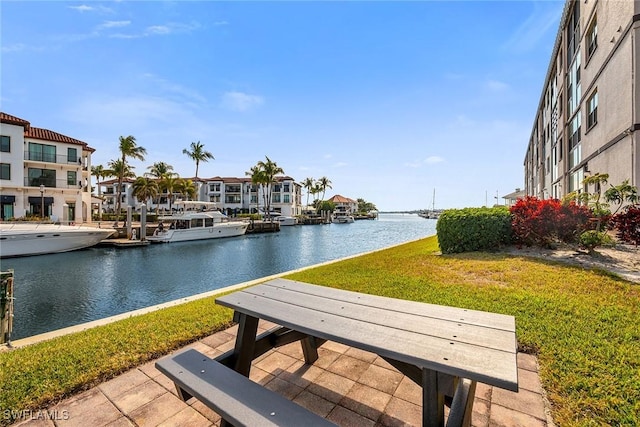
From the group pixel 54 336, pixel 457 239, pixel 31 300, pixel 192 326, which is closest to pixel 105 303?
pixel 31 300

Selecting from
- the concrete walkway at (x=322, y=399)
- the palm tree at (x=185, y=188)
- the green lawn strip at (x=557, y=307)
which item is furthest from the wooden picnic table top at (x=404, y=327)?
the palm tree at (x=185, y=188)

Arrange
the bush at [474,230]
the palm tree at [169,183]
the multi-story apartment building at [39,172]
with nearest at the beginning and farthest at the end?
the bush at [474,230], the multi-story apartment building at [39,172], the palm tree at [169,183]

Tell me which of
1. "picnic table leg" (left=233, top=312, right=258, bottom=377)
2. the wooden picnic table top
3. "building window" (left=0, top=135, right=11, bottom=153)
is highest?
"building window" (left=0, top=135, right=11, bottom=153)

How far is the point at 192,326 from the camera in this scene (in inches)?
154

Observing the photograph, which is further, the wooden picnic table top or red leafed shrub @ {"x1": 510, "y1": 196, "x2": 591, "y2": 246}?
red leafed shrub @ {"x1": 510, "y1": 196, "x2": 591, "y2": 246}

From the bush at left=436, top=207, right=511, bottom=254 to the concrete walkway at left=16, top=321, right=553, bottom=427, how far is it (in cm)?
633

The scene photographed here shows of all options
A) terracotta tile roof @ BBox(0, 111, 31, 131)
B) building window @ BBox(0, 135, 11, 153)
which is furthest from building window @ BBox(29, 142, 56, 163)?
terracotta tile roof @ BBox(0, 111, 31, 131)

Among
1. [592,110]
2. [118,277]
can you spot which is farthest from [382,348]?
[592,110]

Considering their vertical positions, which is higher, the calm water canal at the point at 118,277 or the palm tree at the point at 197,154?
the palm tree at the point at 197,154

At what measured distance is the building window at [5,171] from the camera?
82.4ft

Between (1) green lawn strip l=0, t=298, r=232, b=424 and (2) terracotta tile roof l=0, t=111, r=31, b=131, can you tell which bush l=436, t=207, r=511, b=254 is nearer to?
(1) green lawn strip l=0, t=298, r=232, b=424

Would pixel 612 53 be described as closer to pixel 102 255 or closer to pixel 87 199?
pixel 102 255

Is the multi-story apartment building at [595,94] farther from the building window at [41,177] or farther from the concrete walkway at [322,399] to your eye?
the building window at [41,177]

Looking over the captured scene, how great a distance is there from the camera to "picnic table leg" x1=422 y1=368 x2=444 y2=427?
160cm
